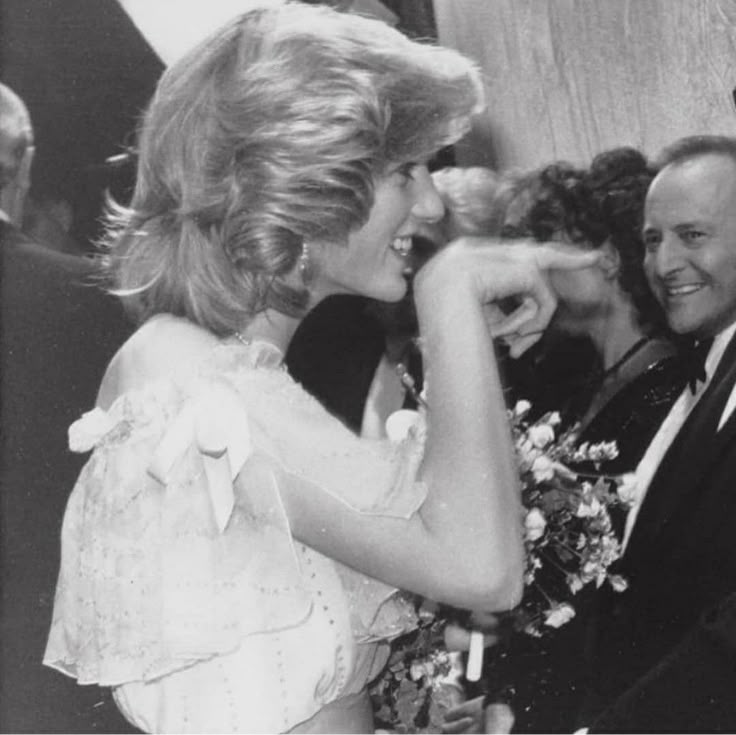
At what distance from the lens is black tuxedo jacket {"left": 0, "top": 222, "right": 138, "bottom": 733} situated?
60.8 inches

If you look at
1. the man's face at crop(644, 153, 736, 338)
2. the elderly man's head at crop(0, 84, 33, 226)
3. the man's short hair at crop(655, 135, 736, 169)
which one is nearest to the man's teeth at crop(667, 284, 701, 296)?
the man's face at crop(644, 153, 736, 338)

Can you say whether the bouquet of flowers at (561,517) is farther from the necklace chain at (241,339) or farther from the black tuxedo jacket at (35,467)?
the black tuxedo jacket at (35,467)

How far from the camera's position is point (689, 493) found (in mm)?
1227

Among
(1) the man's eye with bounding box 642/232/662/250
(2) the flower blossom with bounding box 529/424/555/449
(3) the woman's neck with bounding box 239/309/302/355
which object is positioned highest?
(3) the woman's neck with bounding box 239/309/302/355

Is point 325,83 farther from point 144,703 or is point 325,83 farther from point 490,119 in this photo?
point 144,703

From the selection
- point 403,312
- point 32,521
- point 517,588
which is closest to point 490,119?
point 403,312

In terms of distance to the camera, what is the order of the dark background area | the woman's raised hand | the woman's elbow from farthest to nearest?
the dark background area < the woman's raised hand < the woman's elbow

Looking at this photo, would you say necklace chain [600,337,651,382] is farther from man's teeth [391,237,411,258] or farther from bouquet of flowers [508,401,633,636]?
man's teeth [391,237,411,258]

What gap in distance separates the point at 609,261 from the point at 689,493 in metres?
0.24

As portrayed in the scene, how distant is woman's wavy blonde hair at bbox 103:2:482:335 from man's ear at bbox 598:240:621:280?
19cm

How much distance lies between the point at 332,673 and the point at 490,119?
56cm

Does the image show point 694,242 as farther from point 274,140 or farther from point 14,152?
point 14,152

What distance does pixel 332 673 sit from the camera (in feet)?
3.77

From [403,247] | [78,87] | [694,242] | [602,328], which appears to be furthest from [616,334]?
[78,87]
